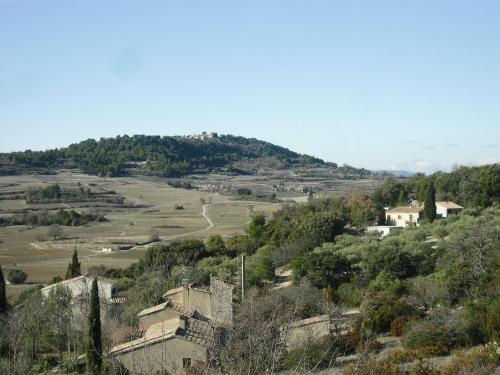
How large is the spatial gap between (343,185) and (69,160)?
42.0m

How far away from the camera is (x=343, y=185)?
94875mm

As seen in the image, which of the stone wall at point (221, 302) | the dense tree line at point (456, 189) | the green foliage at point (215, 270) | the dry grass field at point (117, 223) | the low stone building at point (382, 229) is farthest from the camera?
the dry grass field at point (117, 223)

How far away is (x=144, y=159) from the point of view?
360ft

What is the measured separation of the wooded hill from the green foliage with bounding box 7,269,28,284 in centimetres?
5000

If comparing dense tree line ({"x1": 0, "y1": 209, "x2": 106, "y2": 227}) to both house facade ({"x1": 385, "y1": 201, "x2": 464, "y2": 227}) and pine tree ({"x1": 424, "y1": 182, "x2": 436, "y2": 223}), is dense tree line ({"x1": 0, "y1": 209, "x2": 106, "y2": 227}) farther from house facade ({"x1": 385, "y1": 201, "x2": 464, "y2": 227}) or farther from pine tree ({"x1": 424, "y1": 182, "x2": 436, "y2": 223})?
pine tree ({"x1": 424, "y1": 182, "x2": 436, "y2": 223})

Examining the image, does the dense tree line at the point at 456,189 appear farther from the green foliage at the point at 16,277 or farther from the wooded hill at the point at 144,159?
the wooded hill at the point at 144,159

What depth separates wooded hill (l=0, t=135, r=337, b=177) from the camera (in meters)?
94.5

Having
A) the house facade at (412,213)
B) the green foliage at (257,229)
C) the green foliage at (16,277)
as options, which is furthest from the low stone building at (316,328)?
the green foliage at (257,229)

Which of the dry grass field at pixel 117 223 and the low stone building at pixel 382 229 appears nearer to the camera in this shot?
the low stone building at pixel 382 229

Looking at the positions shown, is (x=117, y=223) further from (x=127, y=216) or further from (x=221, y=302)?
(x=221, y=302)

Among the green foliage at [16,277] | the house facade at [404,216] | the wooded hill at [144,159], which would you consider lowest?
the green foliage at [16,277]

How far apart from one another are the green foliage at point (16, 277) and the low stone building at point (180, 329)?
45.1 ft

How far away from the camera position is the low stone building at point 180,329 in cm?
1689

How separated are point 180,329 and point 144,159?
93.4 meters
